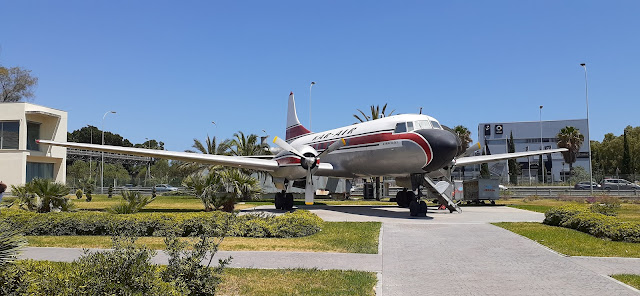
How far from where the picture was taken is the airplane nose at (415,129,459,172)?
19.6m

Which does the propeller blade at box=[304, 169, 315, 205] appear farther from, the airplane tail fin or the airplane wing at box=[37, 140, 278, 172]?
the airplane tail fin

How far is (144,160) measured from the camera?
269ft

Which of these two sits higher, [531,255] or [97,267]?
[97,267]

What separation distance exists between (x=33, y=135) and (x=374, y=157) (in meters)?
32.2

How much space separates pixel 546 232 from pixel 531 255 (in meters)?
4.89

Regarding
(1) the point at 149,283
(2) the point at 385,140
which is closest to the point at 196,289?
(1) the point at 149,283

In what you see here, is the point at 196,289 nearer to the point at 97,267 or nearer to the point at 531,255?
the point at 97,267

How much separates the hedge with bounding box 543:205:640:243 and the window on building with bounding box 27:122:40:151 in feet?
130

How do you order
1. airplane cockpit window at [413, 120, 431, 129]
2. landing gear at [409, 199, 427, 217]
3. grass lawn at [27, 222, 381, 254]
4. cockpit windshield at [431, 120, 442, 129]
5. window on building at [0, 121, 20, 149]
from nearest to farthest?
grass lawn at [27, 222, 381, 254]
landing gear at [409, 199, 427, 217]
airplane cockpit window at [413, 120, 431, 129]
cockpit windshield at [431, 120, 442, 129]
window on building at [0, 121, 20, 149]

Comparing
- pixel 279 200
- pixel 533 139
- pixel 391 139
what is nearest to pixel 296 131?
pixel 279 200

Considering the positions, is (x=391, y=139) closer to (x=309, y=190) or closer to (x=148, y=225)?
(x=309, y=190)

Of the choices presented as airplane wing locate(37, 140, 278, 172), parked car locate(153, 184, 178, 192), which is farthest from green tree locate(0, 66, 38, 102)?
airplane wing locate(37, 140, 278, 172)

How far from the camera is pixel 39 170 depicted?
4031 centimetres

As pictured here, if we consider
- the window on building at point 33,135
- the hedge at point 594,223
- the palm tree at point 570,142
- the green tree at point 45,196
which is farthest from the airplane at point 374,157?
the palm tree at point 570,142
